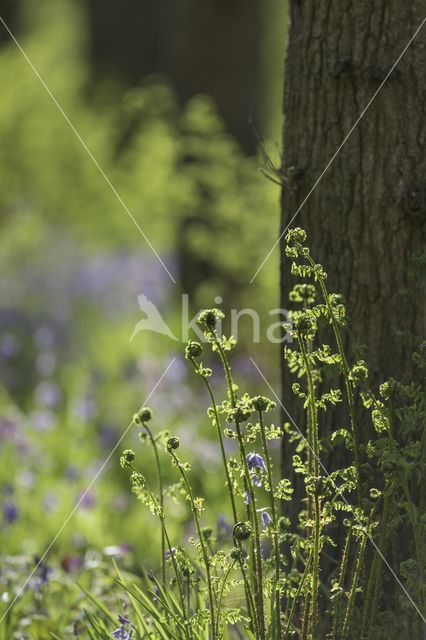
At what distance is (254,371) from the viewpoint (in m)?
5.85

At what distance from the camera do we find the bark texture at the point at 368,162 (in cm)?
249

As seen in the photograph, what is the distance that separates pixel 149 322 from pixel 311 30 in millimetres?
5034

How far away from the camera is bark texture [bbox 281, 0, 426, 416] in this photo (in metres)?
2.49

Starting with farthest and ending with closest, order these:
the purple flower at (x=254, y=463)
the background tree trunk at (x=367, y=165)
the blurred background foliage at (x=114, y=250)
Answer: the blurred background foliage at (x=114, y=250) → the background tree trunk at (x=367, y=165) → the purple flower at (x=254, y=463)

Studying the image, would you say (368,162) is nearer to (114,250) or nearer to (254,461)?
(254,461)

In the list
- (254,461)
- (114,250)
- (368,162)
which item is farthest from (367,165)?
(114,250)

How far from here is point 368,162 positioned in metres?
2.54

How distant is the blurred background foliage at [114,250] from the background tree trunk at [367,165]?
1.76 meters

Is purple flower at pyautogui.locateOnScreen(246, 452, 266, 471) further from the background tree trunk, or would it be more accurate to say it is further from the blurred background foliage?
the blurred background foliage

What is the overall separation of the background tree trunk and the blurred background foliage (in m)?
1.76

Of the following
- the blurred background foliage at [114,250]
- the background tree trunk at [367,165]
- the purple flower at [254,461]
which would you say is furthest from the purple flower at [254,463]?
the blurred background foliage at [114,250]

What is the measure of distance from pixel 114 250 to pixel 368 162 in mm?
7071

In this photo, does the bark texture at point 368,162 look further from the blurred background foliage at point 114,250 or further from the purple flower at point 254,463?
the blurred background foliage at point 114,250

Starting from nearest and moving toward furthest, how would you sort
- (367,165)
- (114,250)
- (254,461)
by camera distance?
(254,461) → (367,165) → (114,250)
